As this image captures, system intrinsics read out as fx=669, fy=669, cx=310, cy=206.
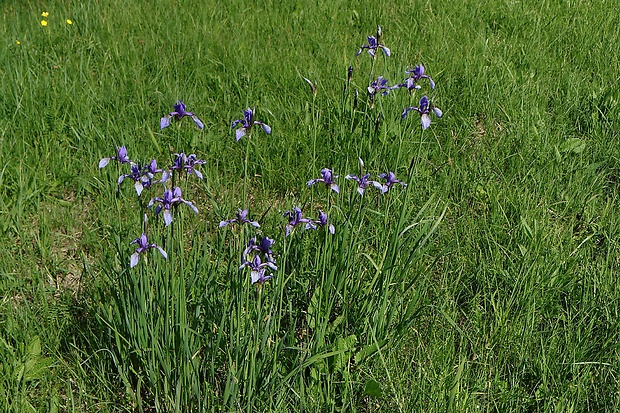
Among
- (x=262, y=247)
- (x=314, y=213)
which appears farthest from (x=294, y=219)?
(x=314, y=213)

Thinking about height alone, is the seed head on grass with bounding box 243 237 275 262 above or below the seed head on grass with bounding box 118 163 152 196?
below

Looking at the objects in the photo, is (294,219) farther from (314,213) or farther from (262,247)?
(314,213)

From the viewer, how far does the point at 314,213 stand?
9.64 feet

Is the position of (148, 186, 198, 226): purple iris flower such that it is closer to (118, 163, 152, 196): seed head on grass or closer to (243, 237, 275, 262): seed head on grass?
(118, 163, 152, 196): seed head on grass

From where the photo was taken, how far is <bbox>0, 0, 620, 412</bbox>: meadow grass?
2.09m

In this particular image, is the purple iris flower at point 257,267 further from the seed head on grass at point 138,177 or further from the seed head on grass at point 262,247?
the seed head on grass at point 138,177

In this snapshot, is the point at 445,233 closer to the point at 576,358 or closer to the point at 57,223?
the point at 576,358

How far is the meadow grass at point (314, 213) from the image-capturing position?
2.09 metres

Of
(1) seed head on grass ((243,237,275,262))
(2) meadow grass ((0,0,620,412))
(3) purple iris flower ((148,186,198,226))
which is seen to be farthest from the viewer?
(2) meadow grass ((0,0,620,412))

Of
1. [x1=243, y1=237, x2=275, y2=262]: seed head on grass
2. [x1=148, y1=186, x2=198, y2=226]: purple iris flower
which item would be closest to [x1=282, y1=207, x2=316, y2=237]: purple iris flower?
[x1=243, y1=237, x2=275, y2=262]: seed head on grass

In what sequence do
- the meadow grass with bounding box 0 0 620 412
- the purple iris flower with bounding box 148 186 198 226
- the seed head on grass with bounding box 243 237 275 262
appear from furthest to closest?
the meadow grass with bounding box 0 0 620 412 < the seed head on grass with bounding box 243 237 275 262 < the purple iris flower with bounding box 148 186 198 226

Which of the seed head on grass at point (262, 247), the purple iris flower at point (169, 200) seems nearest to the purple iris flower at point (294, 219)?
the seed head on grass at point (262, 247)

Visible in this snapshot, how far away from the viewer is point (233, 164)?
10.9 ft

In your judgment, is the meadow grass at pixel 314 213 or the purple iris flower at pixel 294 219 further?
the meadow grass at pixel 314 213
